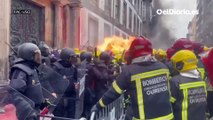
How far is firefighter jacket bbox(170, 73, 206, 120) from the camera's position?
448 centimetres

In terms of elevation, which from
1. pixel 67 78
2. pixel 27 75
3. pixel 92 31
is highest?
pixel 92 31

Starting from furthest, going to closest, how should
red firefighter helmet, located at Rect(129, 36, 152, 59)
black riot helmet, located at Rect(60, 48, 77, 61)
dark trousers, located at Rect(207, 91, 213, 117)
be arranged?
black riot helmet, located at Rect(60, 48, 77, 61) < dark trousers, located at Rect(207, 91, 213, 117) < red firefighter helmet, located at Rect(129, 36, 152, 59)

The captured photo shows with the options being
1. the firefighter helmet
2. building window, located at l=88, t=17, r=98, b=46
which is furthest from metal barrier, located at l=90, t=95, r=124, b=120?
building window, located at l=88, t=17, r=98, b=46

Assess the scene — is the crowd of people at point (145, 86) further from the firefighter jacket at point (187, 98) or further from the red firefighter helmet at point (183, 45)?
the red firefighter helmet at point (183, 45)

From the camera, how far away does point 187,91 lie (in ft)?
14.7

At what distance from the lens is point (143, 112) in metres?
4.35

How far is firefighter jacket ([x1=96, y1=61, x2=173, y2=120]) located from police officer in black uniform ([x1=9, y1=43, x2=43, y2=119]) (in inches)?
35.0

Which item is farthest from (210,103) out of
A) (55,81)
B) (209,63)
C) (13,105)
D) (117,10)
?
(117,10)

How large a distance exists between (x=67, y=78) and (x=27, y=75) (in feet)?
7.49

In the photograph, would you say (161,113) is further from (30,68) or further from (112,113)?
(112,113)

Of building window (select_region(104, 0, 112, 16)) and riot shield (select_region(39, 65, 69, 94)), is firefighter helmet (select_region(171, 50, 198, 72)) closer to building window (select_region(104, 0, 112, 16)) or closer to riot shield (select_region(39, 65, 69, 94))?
riot shield (select_region(39, 65, 69, 94))

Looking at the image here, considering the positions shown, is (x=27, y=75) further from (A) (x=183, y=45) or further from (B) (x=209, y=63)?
(B) (x=209, y=63)

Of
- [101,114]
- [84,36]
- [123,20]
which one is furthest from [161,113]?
[123,20]

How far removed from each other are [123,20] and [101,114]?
3035 cm
